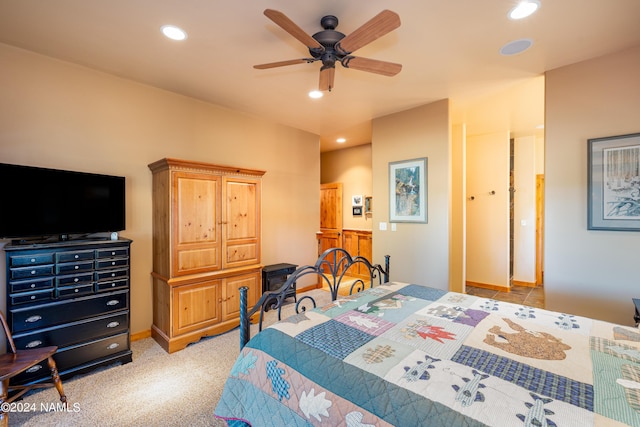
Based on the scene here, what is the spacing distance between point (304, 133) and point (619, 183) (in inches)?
164

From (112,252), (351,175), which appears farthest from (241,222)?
(351,175)

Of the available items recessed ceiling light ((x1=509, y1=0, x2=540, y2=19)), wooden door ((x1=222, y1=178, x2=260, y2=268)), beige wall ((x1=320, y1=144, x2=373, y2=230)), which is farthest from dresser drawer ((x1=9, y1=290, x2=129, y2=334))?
beige wall ((x1=320, y1=144, x2=373, y2=230))

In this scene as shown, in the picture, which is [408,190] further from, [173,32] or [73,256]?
[73,256]

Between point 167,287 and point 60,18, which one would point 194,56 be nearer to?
point 60,18

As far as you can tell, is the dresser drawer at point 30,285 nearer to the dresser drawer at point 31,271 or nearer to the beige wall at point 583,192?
the dresser drawer at point 31,271

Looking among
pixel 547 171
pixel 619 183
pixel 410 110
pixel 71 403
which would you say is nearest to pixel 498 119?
pixel 410 110

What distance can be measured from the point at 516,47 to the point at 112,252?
4.19m

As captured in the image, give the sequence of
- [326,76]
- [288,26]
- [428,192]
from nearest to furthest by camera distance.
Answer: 1. [288,26]
2. [326,76]
3. [428,192]

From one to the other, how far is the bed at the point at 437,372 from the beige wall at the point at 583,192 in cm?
136

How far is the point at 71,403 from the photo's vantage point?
211 cm

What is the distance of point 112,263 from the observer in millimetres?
2576

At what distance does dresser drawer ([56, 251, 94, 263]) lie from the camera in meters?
2.30

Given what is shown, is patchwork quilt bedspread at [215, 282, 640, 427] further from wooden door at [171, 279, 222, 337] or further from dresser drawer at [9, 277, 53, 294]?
dresser drawer at [9, 277, 53, 294]

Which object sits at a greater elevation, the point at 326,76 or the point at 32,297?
the point at 326,76
